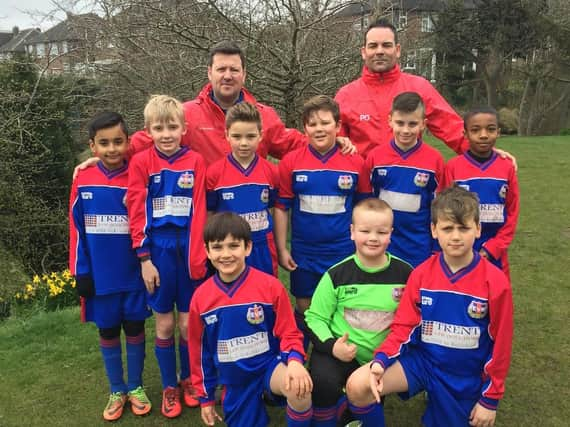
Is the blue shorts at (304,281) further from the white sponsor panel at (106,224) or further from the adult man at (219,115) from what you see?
the white sponsor panel at (106,224)

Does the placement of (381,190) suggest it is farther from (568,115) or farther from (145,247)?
(568,115)

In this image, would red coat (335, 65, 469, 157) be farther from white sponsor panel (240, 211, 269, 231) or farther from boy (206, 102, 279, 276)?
white sponsor panel (240, 211, 269, 231)

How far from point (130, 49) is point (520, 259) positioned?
546cm

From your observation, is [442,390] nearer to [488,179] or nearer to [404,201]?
[404,201]

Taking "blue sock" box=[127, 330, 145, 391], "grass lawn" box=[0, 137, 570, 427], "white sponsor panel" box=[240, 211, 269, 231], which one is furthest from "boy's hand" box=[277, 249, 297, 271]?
"blue sock" box=[127, 330, 145, 391]

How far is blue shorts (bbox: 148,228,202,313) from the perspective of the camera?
9.99ft

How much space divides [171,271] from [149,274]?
0.43ft

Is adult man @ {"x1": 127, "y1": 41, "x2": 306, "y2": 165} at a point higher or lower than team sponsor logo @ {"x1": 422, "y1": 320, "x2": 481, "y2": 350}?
higher

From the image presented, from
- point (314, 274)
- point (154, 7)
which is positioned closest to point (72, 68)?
point (154, 7)

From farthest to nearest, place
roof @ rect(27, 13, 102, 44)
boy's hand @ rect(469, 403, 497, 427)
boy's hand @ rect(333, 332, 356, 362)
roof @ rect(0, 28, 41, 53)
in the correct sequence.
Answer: roof @ rect(0, 28, 41, 53), roof @ rect(27, 13, 102, 44), boy's hand @ rect(333, 332, 356, 362), boy's hand @ rect(469, 403, 497, 427)

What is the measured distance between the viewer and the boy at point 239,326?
263cm

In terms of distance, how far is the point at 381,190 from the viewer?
10.8 ft

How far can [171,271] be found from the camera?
10.1 feet

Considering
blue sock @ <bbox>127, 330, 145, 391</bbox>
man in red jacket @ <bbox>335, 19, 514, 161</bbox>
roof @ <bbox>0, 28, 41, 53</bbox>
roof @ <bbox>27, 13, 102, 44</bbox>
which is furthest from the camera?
roof @ <bbox>0, 28, 41, 53</bbox>
